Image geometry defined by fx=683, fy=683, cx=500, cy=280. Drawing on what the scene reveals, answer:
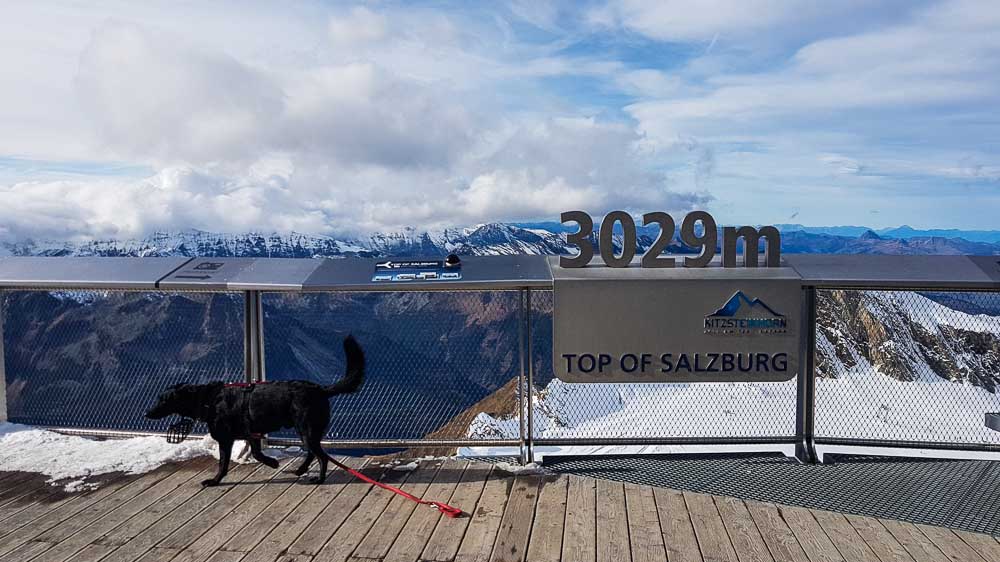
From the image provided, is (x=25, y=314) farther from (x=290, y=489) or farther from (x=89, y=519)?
(x=290, y=489)

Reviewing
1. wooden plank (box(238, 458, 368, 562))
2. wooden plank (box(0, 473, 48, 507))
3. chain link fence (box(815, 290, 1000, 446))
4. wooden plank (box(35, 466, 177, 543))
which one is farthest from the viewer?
chain link fence (box(815, 290, 1000, 446))

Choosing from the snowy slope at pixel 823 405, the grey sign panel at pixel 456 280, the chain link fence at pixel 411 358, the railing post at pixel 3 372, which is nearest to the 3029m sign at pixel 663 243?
the grey sign panel at pixel 456 280

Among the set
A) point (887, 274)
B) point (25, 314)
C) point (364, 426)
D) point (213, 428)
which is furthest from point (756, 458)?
point (25, 314)

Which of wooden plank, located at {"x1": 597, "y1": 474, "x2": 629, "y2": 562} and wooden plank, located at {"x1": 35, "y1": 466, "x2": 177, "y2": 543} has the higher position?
wooden plank, located at {"x1": 597, "y1": 474, "x2": 629, "y2": 562}

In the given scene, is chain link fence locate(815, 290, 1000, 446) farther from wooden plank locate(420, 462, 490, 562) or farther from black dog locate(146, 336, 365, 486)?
black dog locate(146, 336, 365, 486)

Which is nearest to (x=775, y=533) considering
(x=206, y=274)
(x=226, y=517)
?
(x=226, y=517)

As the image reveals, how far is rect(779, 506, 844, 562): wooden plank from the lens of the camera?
3.25 m

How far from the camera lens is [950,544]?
11.0ft

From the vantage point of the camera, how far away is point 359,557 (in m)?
3.27

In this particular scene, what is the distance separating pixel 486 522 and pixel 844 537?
1.82 m

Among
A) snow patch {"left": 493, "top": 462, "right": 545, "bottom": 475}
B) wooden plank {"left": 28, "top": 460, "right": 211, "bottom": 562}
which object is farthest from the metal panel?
wooden plank {"left": 28, "top": 460, "right": 211, "bottom": 562}

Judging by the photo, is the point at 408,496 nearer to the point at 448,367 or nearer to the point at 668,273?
the point at 448,367

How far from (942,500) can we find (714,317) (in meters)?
1.65

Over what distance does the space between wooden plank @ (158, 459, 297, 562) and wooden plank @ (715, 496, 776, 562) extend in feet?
8.41
